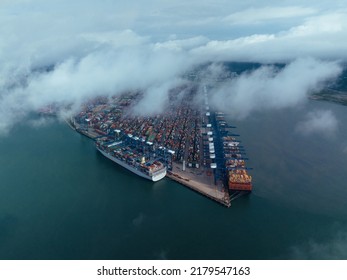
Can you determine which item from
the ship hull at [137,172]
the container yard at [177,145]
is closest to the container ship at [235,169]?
the container yard at [177,145]

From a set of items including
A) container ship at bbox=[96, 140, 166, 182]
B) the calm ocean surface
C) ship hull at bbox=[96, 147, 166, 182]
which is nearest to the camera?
the calm ocean surface

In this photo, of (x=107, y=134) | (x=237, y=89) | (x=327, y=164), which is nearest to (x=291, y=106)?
(x=237, y=89)

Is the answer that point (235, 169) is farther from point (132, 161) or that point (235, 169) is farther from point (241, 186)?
point (132, 161)

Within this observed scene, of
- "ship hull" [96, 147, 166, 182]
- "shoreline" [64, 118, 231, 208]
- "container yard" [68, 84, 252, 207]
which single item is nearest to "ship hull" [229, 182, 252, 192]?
"container yard" [68, 84, 252, 207]

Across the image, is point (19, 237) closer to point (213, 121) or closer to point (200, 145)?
point (200, 145)

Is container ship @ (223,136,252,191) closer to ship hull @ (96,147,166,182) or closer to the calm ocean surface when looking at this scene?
the calm ocean surface

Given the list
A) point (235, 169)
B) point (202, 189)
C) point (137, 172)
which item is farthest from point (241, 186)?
point (137, 172)

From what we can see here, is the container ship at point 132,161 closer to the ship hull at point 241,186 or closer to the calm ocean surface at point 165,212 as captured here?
the calm ocean surface at point 165,212
